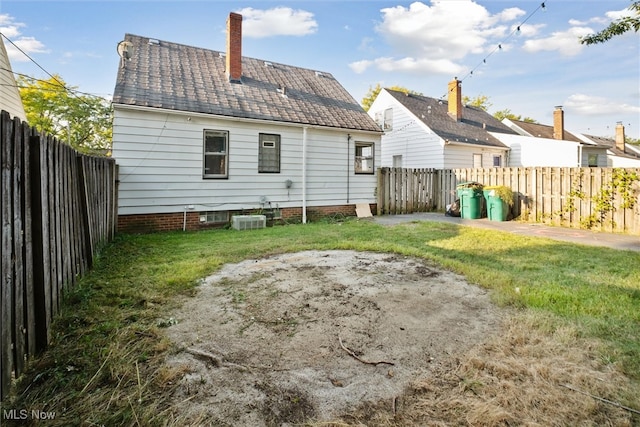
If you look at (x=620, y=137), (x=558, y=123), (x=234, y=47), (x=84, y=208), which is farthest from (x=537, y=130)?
(x=84, y=208)

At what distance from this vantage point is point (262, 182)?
976cm

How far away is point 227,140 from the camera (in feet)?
30.1

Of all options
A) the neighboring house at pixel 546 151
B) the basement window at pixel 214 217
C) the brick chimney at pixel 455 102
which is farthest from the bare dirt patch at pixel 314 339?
the neighboring house at pixel 546 151

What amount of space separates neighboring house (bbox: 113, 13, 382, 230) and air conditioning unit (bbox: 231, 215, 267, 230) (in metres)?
0.57

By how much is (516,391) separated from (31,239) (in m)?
3.35

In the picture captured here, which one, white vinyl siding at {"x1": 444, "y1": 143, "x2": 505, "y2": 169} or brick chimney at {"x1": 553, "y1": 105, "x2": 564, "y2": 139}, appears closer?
white vinyl siding at {"x1": 444, "y1": 143, "x2": 505, "y2": 169}

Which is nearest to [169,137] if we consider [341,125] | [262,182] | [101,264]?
[262,182]

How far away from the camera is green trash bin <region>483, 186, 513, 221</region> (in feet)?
32.2

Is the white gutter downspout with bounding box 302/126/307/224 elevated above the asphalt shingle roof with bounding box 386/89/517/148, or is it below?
below

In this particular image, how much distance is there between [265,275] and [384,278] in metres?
1.59

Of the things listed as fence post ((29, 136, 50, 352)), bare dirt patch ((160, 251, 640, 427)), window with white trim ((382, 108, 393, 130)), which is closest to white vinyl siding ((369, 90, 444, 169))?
window with white trim ((382, 108, 393, 130))

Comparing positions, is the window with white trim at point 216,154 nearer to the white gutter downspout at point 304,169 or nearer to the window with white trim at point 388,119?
the white gutter downspout at point 304,169

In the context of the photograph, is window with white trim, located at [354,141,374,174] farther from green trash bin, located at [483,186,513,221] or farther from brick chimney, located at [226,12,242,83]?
brick chimney, located at [226,12,242,83]

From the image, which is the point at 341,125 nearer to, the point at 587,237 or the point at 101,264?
the point at 587,237
